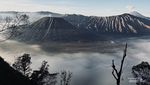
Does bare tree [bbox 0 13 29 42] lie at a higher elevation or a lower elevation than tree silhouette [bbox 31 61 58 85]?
higher

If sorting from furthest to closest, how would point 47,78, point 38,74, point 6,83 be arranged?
point 47,78
point 38,74
point 6,83

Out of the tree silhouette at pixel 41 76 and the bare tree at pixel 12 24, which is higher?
the bare tree at pixel 12 24

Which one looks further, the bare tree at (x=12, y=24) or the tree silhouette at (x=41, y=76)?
the tree silhouette at (x=41, y=76)

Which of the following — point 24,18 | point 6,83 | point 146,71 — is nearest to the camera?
point 24,18

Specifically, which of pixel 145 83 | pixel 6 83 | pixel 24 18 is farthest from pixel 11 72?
pixel 145 83

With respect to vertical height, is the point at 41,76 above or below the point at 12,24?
below

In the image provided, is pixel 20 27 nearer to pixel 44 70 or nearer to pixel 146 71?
pixel 44 70

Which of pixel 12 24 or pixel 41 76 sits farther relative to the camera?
pixel 41 76

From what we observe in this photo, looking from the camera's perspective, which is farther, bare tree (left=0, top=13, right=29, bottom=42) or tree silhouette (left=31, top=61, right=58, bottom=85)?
tree silhouette (left=31, top=61, right=58, bottom=85)

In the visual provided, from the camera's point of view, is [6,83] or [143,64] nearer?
[6,83]

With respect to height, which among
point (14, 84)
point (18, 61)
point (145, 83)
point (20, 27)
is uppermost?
point (20, 27)

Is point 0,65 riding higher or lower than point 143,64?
higher
